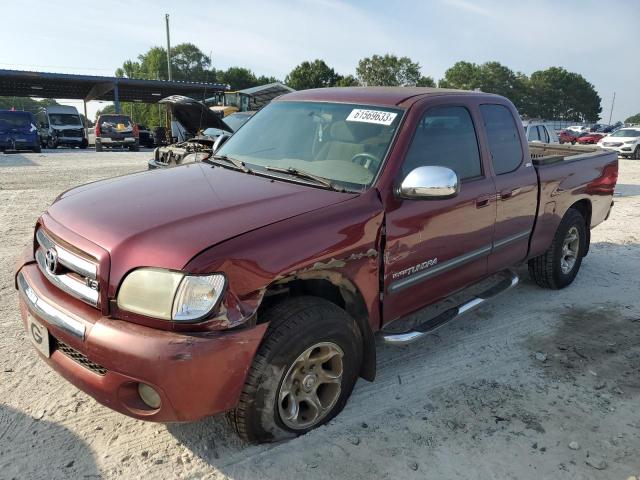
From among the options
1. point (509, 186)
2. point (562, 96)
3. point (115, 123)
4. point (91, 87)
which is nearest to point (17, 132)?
point (115, 123)

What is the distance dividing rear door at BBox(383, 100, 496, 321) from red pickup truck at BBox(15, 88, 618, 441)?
0.01m

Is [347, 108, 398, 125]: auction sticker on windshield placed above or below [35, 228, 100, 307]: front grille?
above

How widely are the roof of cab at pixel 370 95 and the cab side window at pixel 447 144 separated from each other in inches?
6.8

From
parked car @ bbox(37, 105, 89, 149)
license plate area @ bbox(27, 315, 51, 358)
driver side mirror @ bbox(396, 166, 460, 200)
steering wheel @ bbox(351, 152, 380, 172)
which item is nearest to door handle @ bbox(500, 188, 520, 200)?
driver side mirror @ bbox(396, 166, 460, 200)

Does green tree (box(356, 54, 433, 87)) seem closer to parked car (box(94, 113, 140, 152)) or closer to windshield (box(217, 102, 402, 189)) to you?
parked car (box(94, 113, 140, 152))

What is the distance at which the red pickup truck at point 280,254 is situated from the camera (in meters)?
2.15

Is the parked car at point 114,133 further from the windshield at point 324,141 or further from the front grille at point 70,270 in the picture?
the front grille at point 70,270

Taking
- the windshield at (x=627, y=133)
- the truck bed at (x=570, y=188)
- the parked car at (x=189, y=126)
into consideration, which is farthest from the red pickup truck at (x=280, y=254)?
the windshield at (x=627, y=133)

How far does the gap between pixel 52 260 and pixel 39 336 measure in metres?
0.39

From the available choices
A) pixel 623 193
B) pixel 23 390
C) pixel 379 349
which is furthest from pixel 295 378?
pixel 623 193

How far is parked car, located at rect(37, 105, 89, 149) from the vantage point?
25109 mm

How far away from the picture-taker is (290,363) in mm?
2438

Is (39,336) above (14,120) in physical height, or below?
below

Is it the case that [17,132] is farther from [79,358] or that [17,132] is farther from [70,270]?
[79,358]
